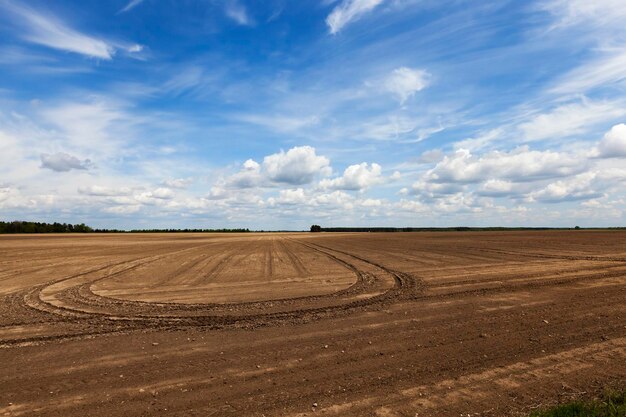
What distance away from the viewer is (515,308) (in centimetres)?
1034

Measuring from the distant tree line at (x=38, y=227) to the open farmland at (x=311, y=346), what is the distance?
91070mm

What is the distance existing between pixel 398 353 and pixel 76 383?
16.8 ft

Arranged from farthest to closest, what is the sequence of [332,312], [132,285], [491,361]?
[132,285]
[332,312]
[491,361]

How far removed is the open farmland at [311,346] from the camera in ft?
17.7

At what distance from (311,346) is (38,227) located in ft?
353

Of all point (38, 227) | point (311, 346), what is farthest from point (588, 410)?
point (38, 227)

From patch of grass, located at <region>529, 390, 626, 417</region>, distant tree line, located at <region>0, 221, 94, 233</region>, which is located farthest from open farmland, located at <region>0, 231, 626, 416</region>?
distant tree line, located at <region>0, 221, 94, 233</region>

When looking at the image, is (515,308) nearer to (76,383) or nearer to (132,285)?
(76,383)

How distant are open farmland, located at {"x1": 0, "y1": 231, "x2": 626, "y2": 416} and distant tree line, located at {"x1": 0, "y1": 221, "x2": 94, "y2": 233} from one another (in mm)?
91070

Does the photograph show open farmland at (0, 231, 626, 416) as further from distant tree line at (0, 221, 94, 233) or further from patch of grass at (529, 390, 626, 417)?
distant tree line at (0, 221, 94, 233)

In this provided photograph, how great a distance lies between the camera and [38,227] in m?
94.1

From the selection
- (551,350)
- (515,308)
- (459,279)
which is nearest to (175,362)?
(551,350)

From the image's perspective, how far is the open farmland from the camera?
540cm

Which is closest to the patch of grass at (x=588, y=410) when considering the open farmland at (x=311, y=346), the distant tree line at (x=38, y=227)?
the open farmland at (x=311, y=346)
